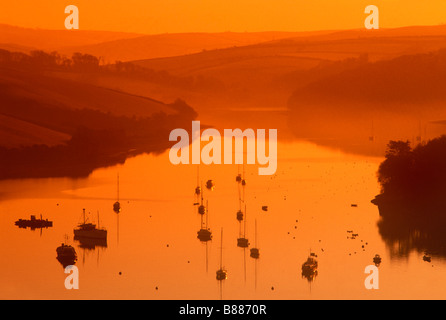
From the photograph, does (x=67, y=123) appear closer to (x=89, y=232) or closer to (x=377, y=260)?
(x=89, y=232)

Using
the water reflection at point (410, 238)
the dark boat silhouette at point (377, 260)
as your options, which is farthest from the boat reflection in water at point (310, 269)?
the water reflection at point (410, 238)

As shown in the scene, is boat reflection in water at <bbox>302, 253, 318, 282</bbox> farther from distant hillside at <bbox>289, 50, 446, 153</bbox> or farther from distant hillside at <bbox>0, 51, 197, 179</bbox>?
distant hillside at <bbox>289, 50, 446, 153</bbox>

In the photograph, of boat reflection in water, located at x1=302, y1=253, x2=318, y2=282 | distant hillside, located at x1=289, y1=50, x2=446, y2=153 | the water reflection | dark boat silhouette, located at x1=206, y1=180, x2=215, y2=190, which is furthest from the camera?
distant hillside, located at x1=289, y1=50, x2=446, y2=153

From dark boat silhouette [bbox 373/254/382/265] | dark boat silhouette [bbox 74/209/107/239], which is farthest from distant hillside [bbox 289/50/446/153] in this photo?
dark boat silhouette [bbox 373/254/382/265]

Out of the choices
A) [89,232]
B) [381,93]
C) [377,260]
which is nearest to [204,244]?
[89,232]

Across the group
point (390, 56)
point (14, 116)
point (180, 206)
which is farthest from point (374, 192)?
point (390, 56)

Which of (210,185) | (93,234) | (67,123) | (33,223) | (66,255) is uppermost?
(67,123)

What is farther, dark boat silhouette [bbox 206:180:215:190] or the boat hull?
dark boat silhouette [bbox 206:180:215:190]

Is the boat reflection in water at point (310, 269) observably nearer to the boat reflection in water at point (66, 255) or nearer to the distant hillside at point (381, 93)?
the boat reflection in water at point (66, 255)
